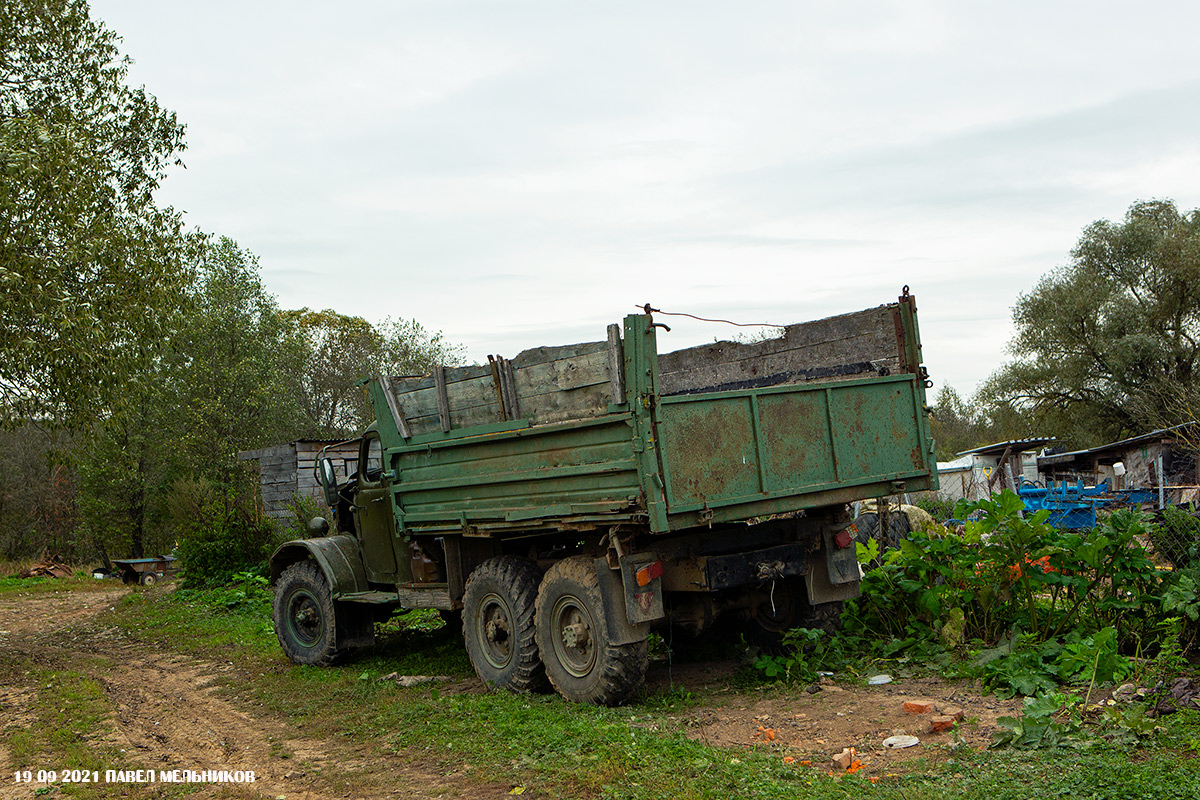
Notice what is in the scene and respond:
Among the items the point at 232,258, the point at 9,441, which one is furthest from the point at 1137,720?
the point at 9,441

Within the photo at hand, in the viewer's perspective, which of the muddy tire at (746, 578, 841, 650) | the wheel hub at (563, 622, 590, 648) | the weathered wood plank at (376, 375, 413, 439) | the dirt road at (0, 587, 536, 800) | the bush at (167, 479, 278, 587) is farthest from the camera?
the bush at (167, 479, 278, 587)

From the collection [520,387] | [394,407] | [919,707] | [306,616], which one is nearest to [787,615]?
[919,707]

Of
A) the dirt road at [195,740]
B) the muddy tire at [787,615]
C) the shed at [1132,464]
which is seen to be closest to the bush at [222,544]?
the dirt road at [195,740]

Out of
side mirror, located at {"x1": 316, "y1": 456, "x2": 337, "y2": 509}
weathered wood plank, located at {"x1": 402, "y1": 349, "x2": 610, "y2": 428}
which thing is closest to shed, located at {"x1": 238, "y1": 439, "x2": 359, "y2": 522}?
side mirror, located at {"x1": 316, "y1": 456, "x2": 337, "y2": 509}

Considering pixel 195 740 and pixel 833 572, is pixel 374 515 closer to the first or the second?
pixel 195 740

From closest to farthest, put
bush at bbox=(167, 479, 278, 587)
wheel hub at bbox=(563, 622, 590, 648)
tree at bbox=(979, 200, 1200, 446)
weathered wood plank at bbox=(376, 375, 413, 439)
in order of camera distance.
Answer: wheel hub at bbox=(563, 622, 590, 648) < weathered wood plank at bbox=(376, 375, 413, 439) < bush at bbox=(167, 479, 278, 587) < tree at bbox=(979, 200, 1200, 446)

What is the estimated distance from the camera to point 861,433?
252 inches

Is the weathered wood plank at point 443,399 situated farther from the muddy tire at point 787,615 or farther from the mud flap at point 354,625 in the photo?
the muddy tire at point 787,615

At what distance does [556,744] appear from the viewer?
5277 millimetres

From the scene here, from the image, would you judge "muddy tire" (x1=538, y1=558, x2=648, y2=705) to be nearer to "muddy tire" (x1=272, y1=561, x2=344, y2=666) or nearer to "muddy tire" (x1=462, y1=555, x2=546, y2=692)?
"muddy tire" (x1=462, y1=555, x2=546, y2=692)

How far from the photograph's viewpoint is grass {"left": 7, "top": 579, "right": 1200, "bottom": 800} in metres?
4.16

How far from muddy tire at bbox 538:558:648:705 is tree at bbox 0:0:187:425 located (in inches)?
239

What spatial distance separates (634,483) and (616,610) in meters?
0.98

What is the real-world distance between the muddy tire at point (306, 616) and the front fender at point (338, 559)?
0.15 metres
